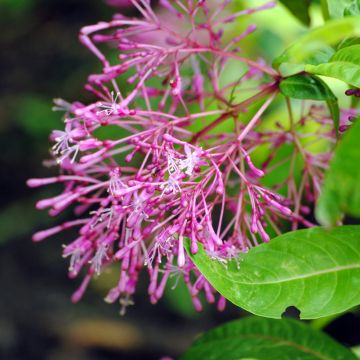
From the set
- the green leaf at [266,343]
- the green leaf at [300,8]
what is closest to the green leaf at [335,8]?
the green leaf at [300,8]

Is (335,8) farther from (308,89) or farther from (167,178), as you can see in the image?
(167,178)

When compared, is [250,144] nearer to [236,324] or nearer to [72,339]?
[236,324]

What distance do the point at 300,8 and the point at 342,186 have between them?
768 mm

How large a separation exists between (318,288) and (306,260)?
4 cm

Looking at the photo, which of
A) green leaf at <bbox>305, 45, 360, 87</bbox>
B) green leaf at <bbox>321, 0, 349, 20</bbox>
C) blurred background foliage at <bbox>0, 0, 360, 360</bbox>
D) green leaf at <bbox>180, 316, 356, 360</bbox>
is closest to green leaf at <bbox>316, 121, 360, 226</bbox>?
green leaf at <bbox>305, 45, 360, 87</bbox>

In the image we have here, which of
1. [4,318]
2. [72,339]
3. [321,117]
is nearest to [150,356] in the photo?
[72,339]

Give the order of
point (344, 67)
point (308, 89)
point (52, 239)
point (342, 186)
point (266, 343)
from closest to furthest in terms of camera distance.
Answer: point (342, 186)
point (344, 67)
point (308, 89)
point (266, 343)
point (52, 239)

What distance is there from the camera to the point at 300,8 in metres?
1.35

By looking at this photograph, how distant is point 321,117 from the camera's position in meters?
1.26

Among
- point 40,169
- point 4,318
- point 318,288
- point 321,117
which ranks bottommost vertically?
point 4,318

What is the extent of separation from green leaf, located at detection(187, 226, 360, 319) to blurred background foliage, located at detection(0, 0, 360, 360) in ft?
4.53

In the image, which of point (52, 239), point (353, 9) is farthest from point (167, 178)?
point (52, 239)

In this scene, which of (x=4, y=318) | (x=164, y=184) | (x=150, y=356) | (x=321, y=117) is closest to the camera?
(x=164, y=184)

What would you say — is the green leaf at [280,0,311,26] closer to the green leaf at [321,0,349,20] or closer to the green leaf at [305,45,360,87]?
the green leaf at [321,0,349,20]
